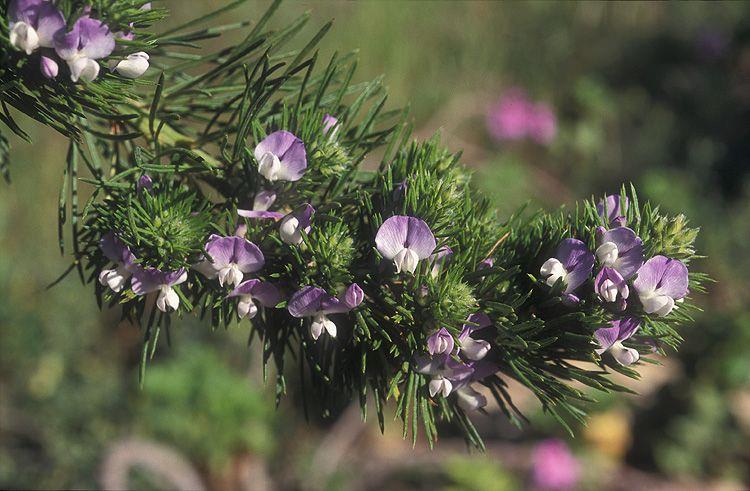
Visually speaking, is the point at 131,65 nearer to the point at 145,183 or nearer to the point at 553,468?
the point at 145,183

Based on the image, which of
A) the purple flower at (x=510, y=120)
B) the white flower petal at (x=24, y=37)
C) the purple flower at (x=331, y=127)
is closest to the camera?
the white flower petal at (x=24, y=37)

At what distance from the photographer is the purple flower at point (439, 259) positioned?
0.48 m

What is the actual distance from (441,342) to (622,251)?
0.44 feet

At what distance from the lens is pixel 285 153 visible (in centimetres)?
49

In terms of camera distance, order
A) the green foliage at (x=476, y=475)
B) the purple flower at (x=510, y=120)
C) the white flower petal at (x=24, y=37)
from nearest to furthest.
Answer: the white flower petal at (x=24, y=37) → the green foliage at (x=476, y=475) → the purple flower at (x=510, y=120)

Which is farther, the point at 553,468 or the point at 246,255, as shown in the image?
the point at 553,468

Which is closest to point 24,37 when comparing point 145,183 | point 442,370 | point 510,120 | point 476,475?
point 145,183

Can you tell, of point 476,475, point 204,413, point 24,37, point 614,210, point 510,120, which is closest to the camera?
point 24,37

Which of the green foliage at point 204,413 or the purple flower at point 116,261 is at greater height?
the purple flower at point 116,261

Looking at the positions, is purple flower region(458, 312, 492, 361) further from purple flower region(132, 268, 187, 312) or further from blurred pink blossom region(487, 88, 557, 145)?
blurred pink blossom region(487, 88, 557, 145)

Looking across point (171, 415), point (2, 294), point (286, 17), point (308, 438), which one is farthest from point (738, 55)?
point (2, 294)

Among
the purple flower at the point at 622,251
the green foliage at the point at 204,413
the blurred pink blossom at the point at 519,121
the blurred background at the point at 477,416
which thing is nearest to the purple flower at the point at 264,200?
the purple flower at the point at 622,251

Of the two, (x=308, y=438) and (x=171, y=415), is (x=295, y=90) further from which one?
(x=308, y=438)

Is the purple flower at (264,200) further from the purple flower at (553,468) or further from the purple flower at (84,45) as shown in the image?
the purple flower at (553,468)
